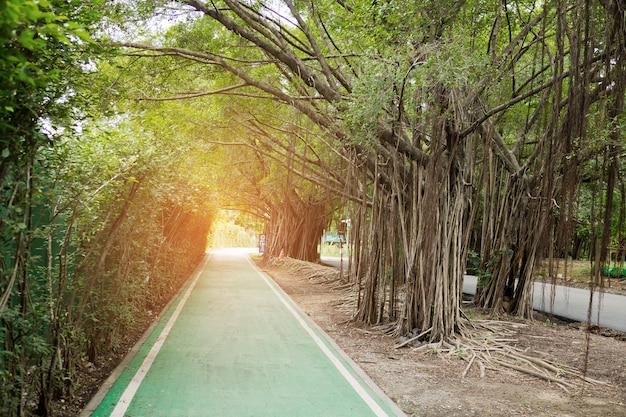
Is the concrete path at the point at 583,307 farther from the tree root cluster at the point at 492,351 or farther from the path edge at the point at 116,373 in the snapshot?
the path edge at the point at 116,373

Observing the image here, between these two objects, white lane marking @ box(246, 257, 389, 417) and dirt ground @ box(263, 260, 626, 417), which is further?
dirt ground @ box(263, 260, 626, 417)

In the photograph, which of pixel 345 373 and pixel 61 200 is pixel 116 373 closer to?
pixel 61 200

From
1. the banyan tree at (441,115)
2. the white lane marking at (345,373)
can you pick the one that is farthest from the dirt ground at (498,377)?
the banyan tree at (441,115)

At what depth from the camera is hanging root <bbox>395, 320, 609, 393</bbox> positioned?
6172mm

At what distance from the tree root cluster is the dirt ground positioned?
0.06 m

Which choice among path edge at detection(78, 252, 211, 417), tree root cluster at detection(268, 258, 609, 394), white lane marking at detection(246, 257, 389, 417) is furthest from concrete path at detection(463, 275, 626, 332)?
path edge at detection(78, 252, 211, 417)

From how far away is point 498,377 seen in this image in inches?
245

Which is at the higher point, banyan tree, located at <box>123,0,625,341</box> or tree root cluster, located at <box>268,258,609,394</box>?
banyan tree, located at <box>123,0,625,341</box>

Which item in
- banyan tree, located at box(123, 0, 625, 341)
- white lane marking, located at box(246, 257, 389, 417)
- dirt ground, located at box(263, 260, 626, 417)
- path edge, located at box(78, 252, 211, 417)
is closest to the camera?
path edge, located at box(78, 252, 211, 417)

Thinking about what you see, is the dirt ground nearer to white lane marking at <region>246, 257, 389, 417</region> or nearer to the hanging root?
the hanging root

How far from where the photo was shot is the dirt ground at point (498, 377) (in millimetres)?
5066

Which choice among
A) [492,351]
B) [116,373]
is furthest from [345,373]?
[116,373]

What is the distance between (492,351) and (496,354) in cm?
18

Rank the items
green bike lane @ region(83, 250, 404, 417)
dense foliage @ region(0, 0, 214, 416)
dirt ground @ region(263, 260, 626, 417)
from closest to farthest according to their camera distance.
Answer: dense foliage @ region(0, 0, 214, 416), green bike lane @ region(83, 250, 404, 417), dirt ground @ region(263, 260, 626, 417)
